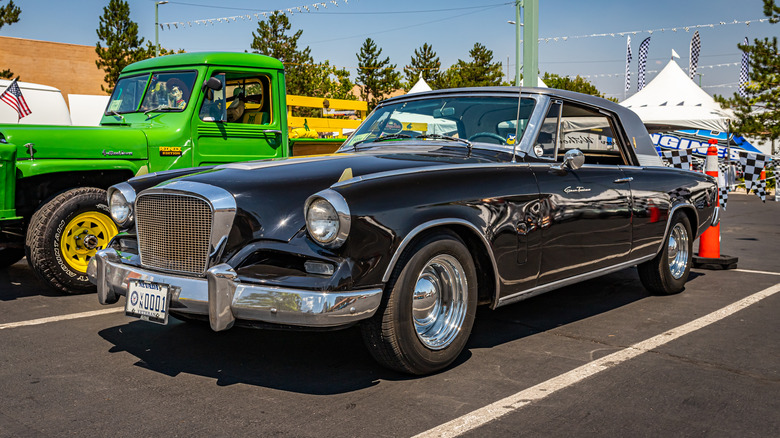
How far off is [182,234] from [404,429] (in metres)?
1.51

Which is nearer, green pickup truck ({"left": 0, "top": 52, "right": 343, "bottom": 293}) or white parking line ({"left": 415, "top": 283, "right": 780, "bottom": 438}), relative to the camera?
white parking line ({"left": 415, "top": 283, "right": 780, "bottom": 438})

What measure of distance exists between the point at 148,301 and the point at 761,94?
798 inches

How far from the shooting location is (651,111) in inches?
1059

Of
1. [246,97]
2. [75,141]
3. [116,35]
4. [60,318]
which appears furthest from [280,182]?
[116,35]

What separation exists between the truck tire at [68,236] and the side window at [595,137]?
3915mm

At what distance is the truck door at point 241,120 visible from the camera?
267 inches

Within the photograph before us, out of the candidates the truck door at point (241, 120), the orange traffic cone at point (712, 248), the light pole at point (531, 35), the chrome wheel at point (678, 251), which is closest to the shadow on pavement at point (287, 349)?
the chrome wheel at point (678, 251)

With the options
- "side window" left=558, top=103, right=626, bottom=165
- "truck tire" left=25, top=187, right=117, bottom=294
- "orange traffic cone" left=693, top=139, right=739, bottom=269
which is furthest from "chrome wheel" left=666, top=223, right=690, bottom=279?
"truck tire" left=25, top=187, right=117, bottom=294

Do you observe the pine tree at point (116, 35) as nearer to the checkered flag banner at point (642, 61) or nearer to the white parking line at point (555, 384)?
the checkered flag banner at point (642, 61)

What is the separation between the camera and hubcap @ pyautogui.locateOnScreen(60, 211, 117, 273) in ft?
18.8

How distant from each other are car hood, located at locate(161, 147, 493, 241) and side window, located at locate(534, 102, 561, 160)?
0.78m

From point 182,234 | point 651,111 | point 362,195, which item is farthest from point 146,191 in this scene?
point 651,111

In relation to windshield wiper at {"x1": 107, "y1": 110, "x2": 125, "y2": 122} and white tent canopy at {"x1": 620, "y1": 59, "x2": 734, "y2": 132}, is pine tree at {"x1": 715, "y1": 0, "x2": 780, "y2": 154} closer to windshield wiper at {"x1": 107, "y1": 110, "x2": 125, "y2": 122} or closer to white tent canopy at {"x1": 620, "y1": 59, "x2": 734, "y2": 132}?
white tent canopy at {"x1": 620, "y1": 59, "x2": 734, "y2": 132}

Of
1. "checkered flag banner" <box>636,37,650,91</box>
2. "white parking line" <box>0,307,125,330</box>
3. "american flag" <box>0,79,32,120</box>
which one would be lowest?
Answer: "white parking line" <box>0,307,125,330</box>
